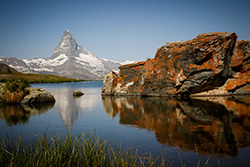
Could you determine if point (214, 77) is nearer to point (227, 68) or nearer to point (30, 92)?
point (227, 68)

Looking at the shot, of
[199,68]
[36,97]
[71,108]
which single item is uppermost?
[199,68]

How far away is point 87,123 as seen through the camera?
9.38 metres

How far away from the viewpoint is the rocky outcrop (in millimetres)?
17359

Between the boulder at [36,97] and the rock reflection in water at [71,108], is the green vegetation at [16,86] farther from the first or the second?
the rock reflection in water at [71,108]

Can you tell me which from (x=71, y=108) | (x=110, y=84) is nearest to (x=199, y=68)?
(x=110, y=84)

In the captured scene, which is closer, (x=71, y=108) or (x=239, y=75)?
(x=71, y=108)

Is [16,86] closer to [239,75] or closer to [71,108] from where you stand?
[71,108]

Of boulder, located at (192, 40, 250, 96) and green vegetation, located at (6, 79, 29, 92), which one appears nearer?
green vegetation, located at (6, 79, 29, 92)

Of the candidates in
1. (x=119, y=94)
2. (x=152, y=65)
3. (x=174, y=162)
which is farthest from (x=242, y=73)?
(x=174, y=162)

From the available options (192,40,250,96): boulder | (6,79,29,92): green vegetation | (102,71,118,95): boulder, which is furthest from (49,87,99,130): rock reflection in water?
(192,40,250,96): boulder

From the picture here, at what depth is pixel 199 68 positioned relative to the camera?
17.7 metres

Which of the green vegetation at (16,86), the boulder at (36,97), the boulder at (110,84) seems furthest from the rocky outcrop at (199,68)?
the green vegetation at (16,86)

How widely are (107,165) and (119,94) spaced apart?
19.5 metres

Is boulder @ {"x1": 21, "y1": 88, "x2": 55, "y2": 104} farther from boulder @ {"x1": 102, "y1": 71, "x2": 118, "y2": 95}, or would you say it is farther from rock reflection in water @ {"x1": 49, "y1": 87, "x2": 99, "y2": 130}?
boulder @ {"x1": 102, "y1": 71, "x2": 118, "y2": 95}
